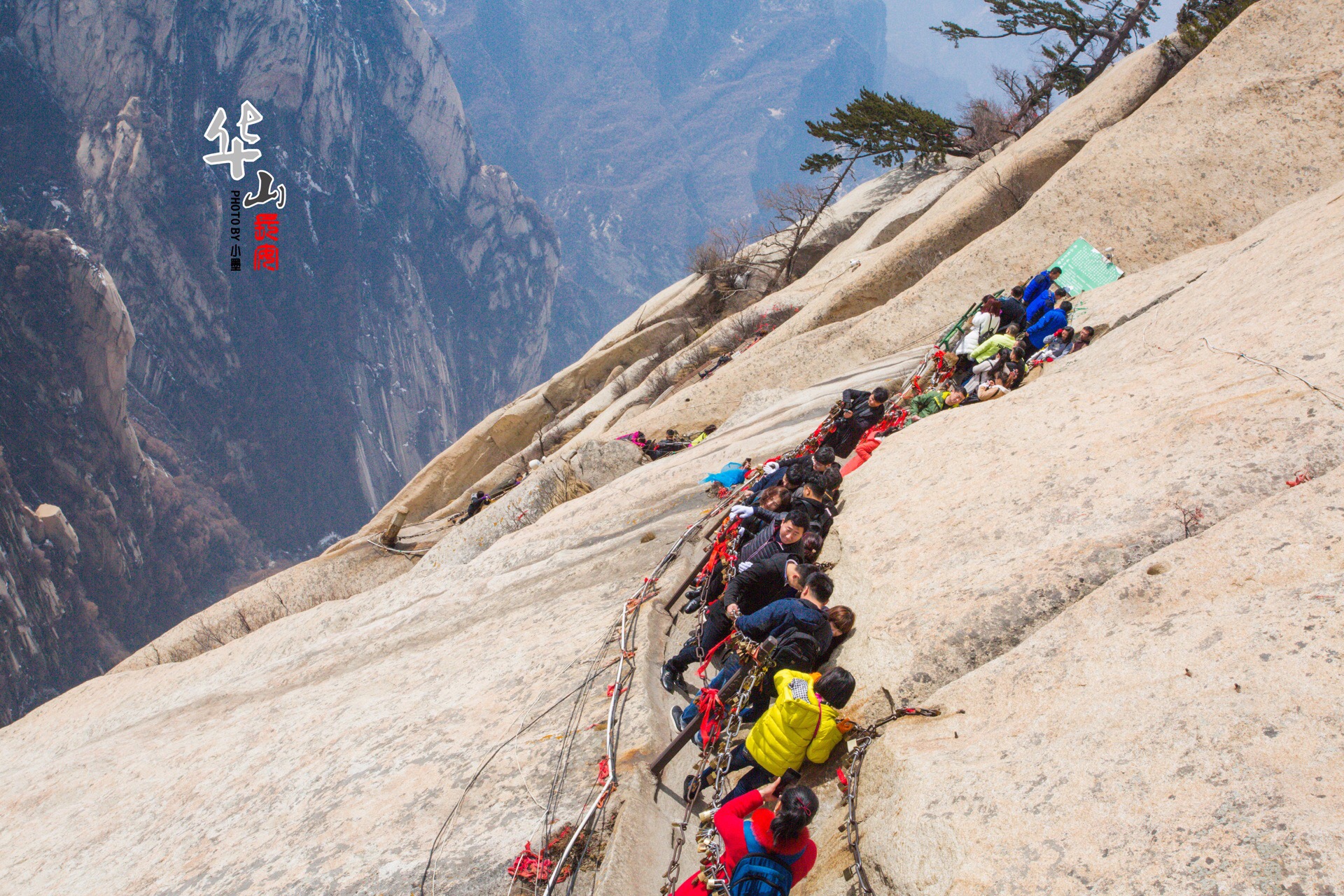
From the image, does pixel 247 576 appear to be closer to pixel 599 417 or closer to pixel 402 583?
pixel 599 417

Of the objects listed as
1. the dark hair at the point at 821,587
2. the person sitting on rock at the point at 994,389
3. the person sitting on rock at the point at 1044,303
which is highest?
the person sitting on rock at the point at 1044,303

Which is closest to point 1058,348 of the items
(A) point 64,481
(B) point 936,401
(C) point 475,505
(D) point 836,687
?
(B) point 936,401

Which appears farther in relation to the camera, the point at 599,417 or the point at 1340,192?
the point at 599,417

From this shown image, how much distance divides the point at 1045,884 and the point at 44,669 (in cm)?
6212

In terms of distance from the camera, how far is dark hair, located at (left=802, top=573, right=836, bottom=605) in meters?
5.20

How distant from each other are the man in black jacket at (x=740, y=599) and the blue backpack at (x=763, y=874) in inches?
83.1

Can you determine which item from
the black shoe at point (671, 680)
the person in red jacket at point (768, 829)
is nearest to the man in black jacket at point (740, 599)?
the black shoe at point (671, 680)

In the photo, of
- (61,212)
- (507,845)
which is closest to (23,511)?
(61,212)

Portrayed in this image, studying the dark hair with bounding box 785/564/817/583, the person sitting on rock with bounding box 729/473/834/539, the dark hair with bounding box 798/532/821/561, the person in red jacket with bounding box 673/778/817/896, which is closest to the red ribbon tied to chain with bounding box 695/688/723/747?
the person in red jacket with bounding box 673/778/817/896

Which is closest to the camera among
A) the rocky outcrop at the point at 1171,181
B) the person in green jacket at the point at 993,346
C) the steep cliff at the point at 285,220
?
the person in green jacket at the point at 993,346

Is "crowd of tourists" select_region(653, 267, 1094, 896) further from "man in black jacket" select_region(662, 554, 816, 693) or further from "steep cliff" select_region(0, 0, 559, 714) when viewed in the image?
"steep cliff" select_region(0, 0, 559, 714)

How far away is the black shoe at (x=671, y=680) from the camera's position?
19.3ft

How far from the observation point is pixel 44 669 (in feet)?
155

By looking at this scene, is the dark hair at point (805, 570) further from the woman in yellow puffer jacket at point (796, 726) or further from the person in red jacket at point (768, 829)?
the person in red jacket at point (768, 829)
